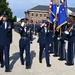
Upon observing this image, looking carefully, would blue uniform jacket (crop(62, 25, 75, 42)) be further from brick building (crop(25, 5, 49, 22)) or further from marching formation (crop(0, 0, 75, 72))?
brick building (crop(25, 5, 49, 22))

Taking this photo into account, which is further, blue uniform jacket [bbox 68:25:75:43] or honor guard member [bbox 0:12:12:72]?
blue uniform jacket [bbox 68:25:75:43]

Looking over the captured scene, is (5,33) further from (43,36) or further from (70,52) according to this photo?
A: (70,52)

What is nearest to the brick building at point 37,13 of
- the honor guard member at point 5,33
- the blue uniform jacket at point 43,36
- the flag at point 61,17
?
the flag at point 61,17

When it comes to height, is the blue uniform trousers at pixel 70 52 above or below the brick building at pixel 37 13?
below

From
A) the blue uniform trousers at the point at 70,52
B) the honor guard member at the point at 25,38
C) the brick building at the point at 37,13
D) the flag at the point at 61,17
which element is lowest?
the blue uniform trousers at the point at 70,52

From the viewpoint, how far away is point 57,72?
8.45 meters

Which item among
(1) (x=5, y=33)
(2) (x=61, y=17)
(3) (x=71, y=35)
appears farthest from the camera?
(2) (x=61, y=17)

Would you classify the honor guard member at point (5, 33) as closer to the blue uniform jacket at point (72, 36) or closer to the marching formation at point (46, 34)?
the marching formation at point (46, 34)

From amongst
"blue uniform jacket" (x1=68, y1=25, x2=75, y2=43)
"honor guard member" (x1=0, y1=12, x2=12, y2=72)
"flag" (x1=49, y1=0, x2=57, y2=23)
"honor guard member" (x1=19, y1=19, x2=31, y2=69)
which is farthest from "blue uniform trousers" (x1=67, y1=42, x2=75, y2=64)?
"flag" (x1=49, y1=0, x2=57, y2=23)

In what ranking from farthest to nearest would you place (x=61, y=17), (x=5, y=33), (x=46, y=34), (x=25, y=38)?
(x=61, y=17), (x=46, y=34), (x=25, y=38), (x=5, y=33)

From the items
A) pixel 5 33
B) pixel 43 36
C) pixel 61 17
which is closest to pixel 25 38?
pixel 43 36

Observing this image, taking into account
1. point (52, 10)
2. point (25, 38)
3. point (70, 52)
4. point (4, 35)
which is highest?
point (52, 10)

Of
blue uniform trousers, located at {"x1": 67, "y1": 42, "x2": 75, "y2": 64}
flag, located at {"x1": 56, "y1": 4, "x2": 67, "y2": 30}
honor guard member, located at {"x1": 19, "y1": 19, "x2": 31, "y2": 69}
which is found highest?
flag, located at {"x1": 56, "y1": 4, "x2": 67, "y2": 30}

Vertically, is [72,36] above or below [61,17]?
below
